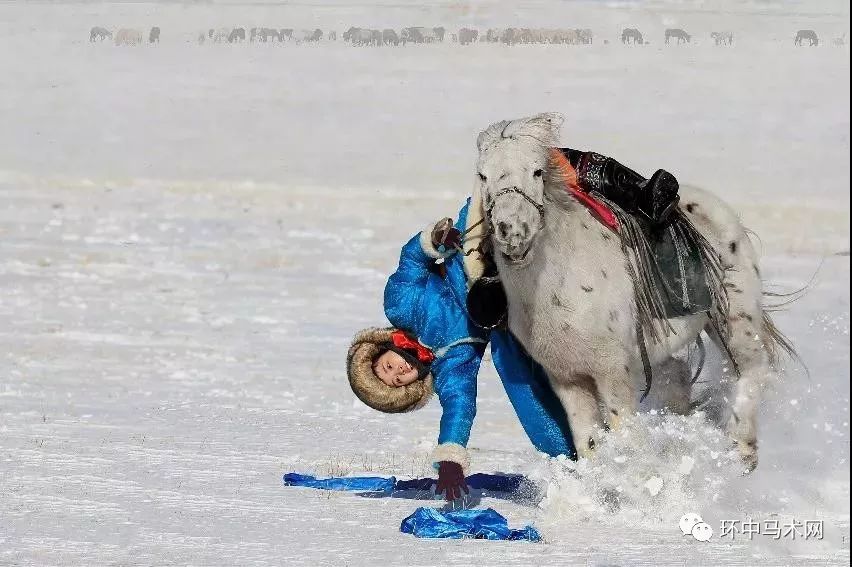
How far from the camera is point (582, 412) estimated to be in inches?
209

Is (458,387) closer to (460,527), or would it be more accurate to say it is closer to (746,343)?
(460,527)

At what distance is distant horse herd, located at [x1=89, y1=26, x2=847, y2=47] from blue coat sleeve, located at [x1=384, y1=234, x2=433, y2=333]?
94.8ft

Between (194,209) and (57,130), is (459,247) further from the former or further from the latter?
(57,130)

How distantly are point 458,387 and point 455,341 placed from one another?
190 mm

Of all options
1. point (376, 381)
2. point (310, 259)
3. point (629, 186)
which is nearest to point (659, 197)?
point (629, 186)

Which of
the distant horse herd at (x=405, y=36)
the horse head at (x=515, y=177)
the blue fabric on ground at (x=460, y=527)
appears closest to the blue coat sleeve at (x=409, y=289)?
the horse head at (x=515, y=177)

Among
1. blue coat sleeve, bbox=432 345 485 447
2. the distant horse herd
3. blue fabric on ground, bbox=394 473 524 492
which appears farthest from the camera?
the distant horse herd

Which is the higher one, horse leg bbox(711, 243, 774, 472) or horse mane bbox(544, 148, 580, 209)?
horse mane bbox(544, 148, 580, 209)

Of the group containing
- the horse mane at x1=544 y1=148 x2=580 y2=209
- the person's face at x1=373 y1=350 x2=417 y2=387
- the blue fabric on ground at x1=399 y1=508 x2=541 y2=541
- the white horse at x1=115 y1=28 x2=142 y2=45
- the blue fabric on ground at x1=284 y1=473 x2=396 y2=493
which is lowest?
the blue fabric on ground at x1=399 y1=508 x2=541 y2=541

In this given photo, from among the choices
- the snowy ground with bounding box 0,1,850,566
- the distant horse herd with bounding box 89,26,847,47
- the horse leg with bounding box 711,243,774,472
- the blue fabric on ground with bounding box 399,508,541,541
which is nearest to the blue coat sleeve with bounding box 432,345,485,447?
the snowy ground with bounding box 0,1,850,566

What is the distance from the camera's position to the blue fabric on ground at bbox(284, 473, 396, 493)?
225 inches

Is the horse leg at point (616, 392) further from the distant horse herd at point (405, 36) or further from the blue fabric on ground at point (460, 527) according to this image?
the distant horse herd at point (405, 36)

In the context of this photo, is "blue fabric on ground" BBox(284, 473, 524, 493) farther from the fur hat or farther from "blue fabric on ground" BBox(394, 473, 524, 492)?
the fur hat

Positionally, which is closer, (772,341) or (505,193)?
(505,193)
